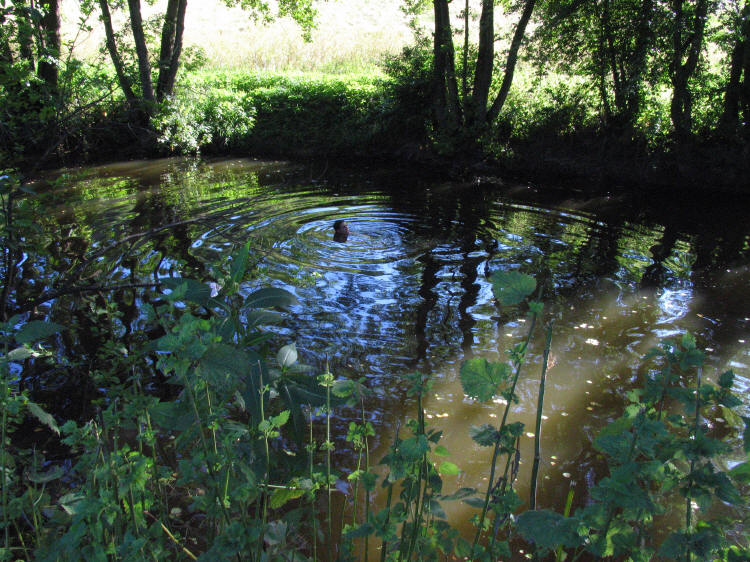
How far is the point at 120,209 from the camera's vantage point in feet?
32.2

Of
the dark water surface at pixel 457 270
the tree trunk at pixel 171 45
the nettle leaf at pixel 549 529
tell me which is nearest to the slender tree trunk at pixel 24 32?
the dark water surface at pixel 457 270

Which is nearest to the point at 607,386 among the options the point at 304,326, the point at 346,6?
the point at 304,326

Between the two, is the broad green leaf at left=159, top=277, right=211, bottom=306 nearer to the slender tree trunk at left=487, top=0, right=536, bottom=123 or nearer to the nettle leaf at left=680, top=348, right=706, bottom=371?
the nettle leaf at left=680, top=348, right=706, bottom=371

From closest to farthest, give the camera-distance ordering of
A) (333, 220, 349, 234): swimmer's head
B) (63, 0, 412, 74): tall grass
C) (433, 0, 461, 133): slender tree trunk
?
1. (333, 220, 349, 234): swimmer's head
2. (433, 0, 461, 133): slender tree trunk
3. (63, 0, 412, 74): tall grass

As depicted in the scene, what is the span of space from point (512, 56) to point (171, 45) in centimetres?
909

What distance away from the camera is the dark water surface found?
4145mm

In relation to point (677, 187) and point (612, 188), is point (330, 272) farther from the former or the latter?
point (677, 187)

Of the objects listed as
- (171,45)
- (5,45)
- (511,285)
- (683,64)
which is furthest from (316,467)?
(171,45)

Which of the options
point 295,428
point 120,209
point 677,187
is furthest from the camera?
point 677,187

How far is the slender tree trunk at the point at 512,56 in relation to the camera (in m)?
11.9

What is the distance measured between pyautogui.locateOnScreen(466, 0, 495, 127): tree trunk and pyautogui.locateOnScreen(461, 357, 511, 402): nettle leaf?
1250 cm

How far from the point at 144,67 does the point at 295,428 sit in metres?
14.4

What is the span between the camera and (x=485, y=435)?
146cm

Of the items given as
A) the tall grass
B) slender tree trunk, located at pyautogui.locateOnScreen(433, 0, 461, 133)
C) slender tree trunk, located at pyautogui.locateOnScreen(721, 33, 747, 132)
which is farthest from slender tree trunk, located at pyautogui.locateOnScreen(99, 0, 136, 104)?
the tall grass
